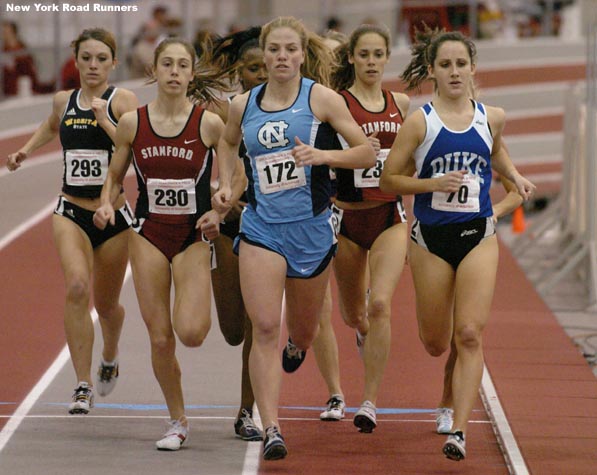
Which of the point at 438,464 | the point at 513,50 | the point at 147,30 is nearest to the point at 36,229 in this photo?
the point at 147,30

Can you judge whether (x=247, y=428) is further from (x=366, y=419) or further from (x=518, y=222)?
(x=518, y=222)

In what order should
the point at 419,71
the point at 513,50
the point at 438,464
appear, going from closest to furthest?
the point at 438,464, the point at 419,71, the point at 513,50

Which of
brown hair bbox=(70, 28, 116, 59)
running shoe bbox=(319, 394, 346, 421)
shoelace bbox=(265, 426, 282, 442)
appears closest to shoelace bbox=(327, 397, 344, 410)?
running shoe bbox=(319, 394, 346, 421)

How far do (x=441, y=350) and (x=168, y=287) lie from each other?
145 centimetres

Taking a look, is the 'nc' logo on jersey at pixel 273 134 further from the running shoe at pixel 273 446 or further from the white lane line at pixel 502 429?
the white lane line at pixel 502 429

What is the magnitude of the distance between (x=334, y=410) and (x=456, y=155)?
1794mm

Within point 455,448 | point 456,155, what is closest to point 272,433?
point 455,448

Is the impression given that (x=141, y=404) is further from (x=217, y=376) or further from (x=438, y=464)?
(x=438, y=464)

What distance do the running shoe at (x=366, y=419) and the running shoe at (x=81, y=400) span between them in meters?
1.58

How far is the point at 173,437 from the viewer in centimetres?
753

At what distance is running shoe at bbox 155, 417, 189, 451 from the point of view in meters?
7.52

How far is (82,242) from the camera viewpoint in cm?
832

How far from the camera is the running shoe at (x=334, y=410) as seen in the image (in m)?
8.24

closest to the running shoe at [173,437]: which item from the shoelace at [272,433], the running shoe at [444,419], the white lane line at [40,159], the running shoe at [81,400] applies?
the shoelace at [272,433]
